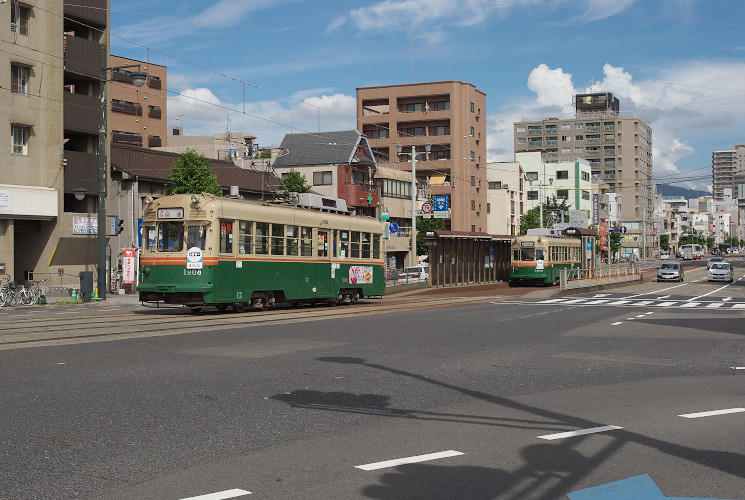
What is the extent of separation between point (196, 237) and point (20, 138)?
724 inches

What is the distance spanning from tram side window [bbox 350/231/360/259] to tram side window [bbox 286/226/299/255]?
12.4ft

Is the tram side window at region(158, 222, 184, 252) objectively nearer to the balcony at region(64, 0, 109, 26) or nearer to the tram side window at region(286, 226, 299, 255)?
the tram side window at region(286, 226, 299, 255)

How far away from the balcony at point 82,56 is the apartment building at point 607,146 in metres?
113

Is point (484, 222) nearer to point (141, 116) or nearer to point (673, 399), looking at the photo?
point (141, 116)

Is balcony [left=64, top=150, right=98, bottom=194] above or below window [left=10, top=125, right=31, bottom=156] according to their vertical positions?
below

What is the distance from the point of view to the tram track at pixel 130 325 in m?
14.9

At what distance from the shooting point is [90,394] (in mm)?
9156

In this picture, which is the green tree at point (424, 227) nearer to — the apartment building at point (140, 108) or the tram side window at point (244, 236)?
the apartment building at point (140, 108)

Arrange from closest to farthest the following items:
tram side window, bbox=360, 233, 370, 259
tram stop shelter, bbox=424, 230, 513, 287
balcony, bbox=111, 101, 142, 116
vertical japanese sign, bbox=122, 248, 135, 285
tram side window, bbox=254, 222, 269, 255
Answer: tram side window, bbox=254, 222, 269, 255 → tram side window, bbox=360, 233, 370, 259 → vertical japanese sign, bbox=122, 248, 135, 285 → tram stop shelter, bbox=424, 230, 513, 287 → balcony, bbox=111, 101, 142, 116

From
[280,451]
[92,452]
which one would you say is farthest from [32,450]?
[280,451]

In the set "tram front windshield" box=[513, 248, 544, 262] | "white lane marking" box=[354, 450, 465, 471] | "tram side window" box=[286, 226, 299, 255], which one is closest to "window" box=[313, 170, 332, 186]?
"tram front windshield" box=[513, 248, 544, 262]

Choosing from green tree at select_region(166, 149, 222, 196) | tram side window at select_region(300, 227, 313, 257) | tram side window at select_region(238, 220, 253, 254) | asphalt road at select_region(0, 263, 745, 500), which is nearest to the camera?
asphalt road at select_region(0, 263, 745, 500)

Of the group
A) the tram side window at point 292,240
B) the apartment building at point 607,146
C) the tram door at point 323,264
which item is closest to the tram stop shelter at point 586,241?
the tram door at point 323,264

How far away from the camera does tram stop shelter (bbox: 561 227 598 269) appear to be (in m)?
52.7
